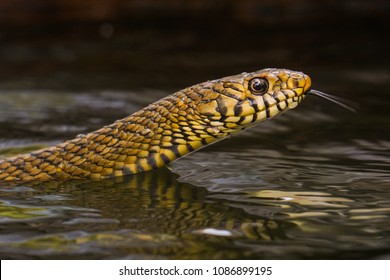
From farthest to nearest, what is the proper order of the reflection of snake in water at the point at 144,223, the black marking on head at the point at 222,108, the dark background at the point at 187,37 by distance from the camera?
the dark background at the point at 187,37 < the black marking on head at the point at 222,108 < the reflection of snake in water at the point at 144,223

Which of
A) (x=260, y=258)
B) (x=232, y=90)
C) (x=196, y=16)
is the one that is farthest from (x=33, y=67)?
(x=260, y=258)

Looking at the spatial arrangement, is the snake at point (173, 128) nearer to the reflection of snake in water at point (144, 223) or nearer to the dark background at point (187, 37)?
the reflection of snake in water at point (144, 223)

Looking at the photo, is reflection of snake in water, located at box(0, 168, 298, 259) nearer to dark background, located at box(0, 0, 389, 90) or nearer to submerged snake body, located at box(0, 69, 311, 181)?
submerged snake body, located at box(0, 69, 311, 181)

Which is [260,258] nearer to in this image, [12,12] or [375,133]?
[375,133]

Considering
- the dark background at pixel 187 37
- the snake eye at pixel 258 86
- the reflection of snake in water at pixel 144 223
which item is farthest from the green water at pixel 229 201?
the dark background at pixel 187 37

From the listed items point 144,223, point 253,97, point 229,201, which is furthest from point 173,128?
point 144,223

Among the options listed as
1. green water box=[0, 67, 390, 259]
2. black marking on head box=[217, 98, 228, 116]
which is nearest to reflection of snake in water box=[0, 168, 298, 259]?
green water box=[0, 67, 390, 259]

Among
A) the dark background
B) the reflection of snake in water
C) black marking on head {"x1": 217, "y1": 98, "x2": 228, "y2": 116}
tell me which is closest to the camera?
the reflection of snake in water
